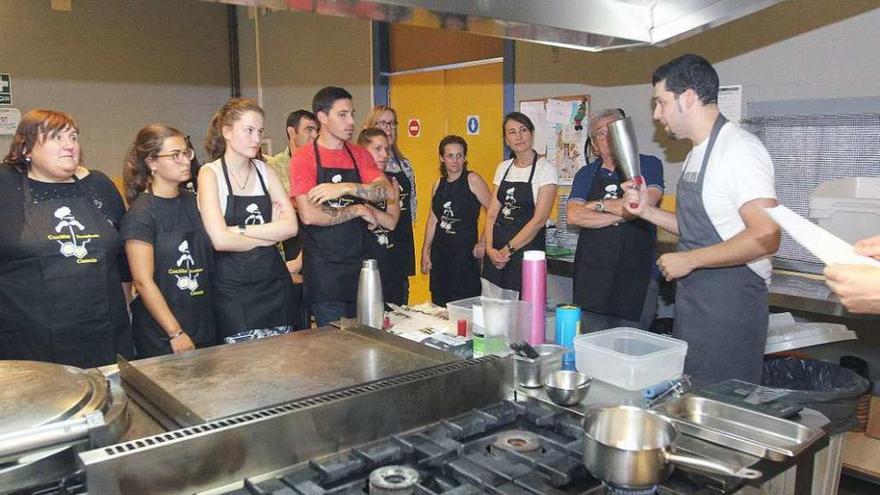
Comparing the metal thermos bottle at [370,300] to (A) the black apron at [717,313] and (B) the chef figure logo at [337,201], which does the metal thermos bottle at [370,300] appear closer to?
(A) the black apron at [717,313]

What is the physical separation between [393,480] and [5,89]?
5506 mm

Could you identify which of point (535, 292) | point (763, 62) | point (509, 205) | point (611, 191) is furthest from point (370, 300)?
point (763, 62)

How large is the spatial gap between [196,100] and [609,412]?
6.00 m

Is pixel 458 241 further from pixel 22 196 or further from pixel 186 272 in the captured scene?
pixel 22 196

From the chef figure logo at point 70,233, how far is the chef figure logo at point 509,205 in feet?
7.18

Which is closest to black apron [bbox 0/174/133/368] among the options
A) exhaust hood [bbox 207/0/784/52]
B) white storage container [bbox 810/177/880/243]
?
exhaust hood [bbox 207/0/784/52]

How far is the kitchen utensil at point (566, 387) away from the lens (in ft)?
4.57

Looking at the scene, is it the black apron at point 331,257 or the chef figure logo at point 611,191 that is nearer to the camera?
the black apron at point 331,257

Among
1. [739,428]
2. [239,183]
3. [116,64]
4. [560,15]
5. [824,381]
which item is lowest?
[824,381]

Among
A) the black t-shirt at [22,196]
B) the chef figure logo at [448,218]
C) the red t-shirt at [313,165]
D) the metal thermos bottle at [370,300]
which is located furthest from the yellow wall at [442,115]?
the metal thermos bottle at [370,300]

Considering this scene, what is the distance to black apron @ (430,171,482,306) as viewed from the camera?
4045 mm

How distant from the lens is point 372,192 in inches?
120

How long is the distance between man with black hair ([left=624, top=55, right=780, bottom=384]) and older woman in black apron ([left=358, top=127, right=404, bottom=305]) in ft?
4.23

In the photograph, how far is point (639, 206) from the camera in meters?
2.31
